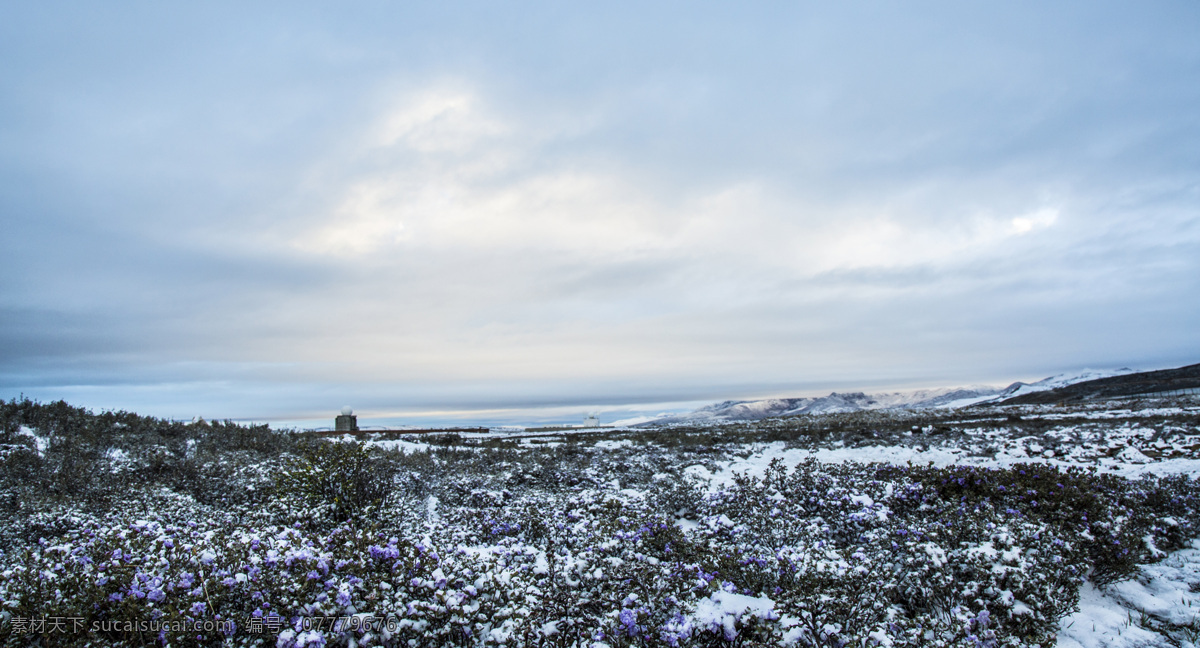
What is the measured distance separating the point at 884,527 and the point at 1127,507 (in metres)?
4.69

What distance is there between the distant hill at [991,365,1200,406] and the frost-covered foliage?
3139 inches

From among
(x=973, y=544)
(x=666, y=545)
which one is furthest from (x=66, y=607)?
(x=973, y=544)

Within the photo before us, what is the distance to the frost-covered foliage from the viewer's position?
14.6 ft

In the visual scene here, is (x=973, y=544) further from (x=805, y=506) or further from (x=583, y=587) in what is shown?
(x=583, y=587)

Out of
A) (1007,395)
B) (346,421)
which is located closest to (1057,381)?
(1007,395)

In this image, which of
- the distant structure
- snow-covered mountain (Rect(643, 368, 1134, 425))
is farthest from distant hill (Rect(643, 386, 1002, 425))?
the distant structure

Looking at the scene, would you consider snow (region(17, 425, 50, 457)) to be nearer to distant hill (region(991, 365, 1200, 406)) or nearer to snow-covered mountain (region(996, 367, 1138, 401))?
distant hill (region(991, 365, 1200, 406))

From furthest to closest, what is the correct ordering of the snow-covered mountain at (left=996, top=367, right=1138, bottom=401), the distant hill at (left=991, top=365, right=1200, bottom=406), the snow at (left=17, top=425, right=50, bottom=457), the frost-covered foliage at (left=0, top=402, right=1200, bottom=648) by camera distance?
the snow-covered mountain at (left=996, top=367, right=1138, bottom=401) < the distant hill at (left=991, top=365, right=1200, bottom=406) < the snow at (left=17, top=425, right=50, bottom=457) < the frost-covered foliage at (left=0, top=402, right=1200, bottom=648)

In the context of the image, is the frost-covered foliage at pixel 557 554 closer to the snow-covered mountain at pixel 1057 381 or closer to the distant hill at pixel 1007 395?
the distant hill at pixel 1007 395

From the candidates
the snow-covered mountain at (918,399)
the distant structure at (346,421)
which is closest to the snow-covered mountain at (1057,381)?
the snow-covered mountain at (918,399)

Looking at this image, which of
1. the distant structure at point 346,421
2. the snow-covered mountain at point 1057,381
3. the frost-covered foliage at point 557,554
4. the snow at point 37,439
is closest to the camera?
the frost-covered foliage at point 557,554

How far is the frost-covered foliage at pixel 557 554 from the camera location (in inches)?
175

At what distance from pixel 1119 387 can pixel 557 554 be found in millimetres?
103829

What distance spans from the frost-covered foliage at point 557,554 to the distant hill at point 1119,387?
7973cm
